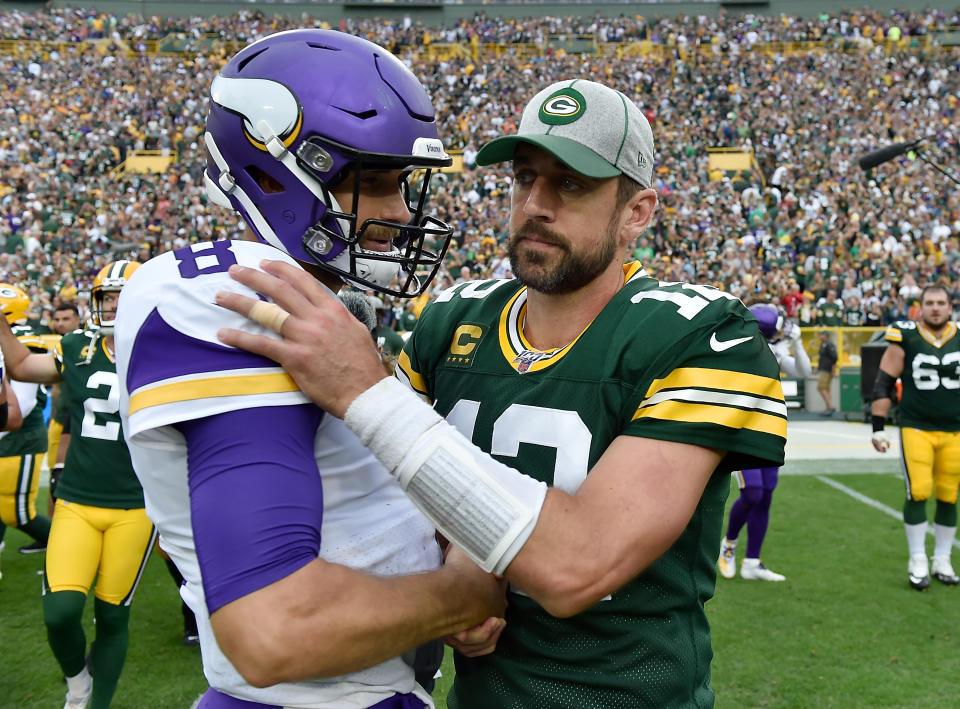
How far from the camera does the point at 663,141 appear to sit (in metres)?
25.2

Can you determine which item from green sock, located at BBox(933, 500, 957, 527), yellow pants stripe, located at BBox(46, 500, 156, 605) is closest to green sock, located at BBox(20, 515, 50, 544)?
yellow pants stripe, located at BBox(46, 500, 156, 605)

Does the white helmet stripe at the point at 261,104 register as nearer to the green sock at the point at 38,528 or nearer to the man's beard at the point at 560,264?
the man's beard at the point at 560,264

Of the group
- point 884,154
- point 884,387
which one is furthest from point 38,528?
point 884,154

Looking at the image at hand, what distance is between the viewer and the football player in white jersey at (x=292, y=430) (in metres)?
1.18

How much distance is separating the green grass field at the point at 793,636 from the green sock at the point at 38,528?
1.62 feet

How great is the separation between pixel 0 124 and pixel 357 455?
2906 cm

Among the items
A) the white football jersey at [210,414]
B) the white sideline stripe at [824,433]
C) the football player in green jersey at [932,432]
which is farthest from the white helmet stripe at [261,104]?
the white sideline stripe at [824,433]

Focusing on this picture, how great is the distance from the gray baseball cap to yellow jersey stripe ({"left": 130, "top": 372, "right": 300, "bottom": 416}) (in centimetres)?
86

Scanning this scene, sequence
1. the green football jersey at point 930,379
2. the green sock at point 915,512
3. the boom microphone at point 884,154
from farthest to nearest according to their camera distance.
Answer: the boom microphone at point 884,154
the green football jersey at point 930,379
the green sock at point 915,512

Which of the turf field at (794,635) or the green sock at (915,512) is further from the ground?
the green sock at (915,512)

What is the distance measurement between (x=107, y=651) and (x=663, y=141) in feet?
78.8

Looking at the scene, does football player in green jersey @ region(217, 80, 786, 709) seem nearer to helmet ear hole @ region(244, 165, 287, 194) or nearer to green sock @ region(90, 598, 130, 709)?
helmet ear hole @ region(244, 165, 287, 194)

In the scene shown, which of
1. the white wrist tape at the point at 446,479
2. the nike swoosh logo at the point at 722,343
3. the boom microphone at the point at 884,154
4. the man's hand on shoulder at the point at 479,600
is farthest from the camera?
the boom microphone at the point at 884,154

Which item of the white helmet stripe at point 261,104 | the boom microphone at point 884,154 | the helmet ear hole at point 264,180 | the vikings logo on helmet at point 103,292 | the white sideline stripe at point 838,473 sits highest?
the boom microphone at point 884,154
